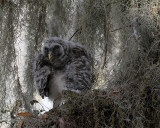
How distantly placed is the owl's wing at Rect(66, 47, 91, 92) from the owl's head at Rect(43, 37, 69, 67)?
3.3 inches

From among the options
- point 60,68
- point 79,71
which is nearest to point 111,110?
point 79,71

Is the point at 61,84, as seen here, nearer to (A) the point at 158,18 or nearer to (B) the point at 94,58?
(B) the point at 94,58

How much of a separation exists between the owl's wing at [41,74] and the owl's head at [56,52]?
0.23 feet

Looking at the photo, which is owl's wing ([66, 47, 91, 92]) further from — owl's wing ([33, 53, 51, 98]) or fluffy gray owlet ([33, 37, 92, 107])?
owl's wing ([33, 53, 51, 98])

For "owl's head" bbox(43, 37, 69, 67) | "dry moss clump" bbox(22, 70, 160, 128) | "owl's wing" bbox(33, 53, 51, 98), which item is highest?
"owl's head" bbox(43, 37, 69, 67)

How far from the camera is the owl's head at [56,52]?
2545 mm

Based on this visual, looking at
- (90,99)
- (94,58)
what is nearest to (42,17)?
(94,58)

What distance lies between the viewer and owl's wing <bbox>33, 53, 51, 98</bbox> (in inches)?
100

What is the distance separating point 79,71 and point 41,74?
1.18 feet

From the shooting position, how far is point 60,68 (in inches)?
103

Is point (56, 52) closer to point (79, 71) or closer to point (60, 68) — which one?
point (60, 68)

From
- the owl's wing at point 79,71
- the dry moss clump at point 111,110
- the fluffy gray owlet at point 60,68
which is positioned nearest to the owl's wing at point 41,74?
the fluffy gray owlet at point 60,68

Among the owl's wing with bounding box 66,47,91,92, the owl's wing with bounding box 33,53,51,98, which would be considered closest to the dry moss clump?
the owl's wing with bounding box 66,47,91,92

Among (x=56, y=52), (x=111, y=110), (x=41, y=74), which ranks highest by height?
(x=56, y=52)
